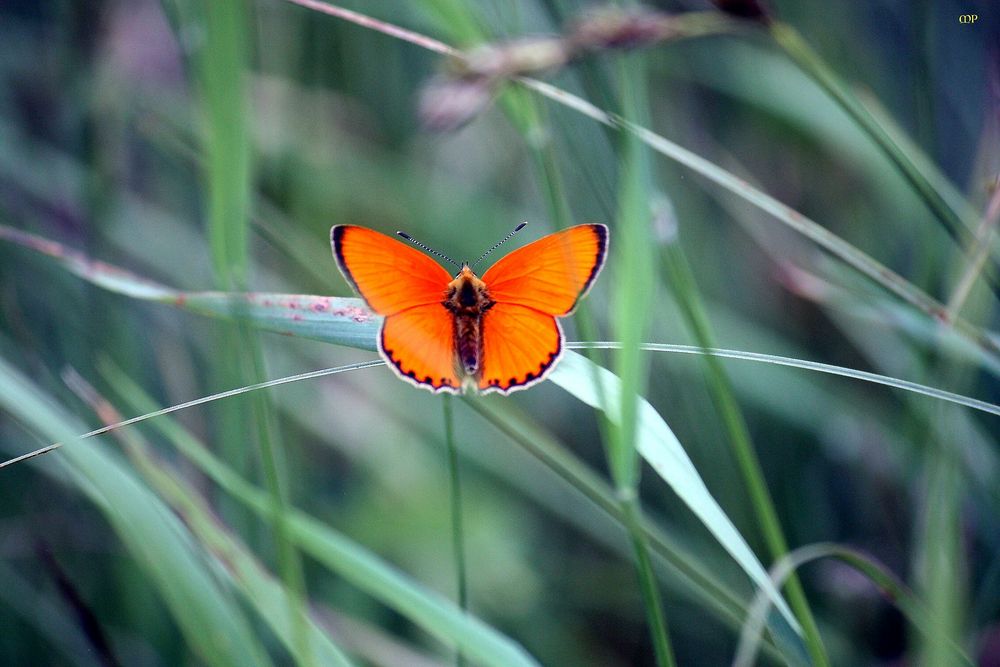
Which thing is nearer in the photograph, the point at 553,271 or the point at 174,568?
the point at 174,568

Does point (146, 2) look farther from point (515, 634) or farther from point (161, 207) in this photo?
point (515, 634)

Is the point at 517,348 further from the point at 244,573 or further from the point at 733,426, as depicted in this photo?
the point at 244,573

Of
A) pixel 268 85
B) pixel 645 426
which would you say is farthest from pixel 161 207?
pixel 645 426

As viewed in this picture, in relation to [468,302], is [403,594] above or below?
below

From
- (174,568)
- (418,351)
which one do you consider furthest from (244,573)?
(418,351)

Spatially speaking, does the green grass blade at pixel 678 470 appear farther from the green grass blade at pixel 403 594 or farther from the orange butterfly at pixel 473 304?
the green grass blade at pixel 403 594

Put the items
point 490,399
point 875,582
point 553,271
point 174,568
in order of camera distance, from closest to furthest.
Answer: point 174,568, point 875,582, point 490,399, point 553,271

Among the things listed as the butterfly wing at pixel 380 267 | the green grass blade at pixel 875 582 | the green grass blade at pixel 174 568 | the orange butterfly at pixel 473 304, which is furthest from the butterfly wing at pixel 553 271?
the green grass blade at pixel 174 568
